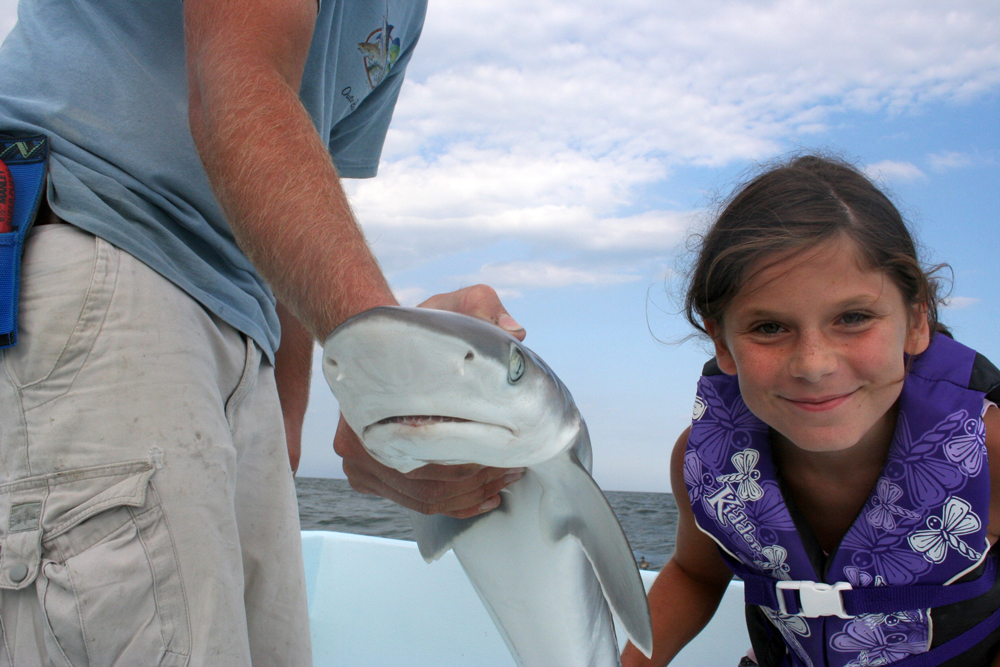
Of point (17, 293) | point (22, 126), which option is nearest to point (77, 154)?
point (22, 126)

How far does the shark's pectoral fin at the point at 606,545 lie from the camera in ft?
4.65

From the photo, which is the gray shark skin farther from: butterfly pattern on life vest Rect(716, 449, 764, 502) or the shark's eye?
butterfly pattern on life vest Rect(716, 449, 764, 502)

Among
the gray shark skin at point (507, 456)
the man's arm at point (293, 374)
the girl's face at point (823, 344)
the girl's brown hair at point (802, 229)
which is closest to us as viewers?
the gray shark skin at point (507, 456)

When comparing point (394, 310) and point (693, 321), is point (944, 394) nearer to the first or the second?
point (693, 321)

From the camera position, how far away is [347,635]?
12.4ft

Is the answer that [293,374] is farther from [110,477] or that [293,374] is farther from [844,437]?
[844,437]

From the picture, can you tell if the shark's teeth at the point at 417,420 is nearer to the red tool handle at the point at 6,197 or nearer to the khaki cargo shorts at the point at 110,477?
the khaki cargo shorts at the point at 110,477

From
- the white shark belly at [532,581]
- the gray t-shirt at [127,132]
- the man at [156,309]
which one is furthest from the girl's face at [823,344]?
the gray t-shirt at [127,132]

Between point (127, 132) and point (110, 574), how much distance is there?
0.95 meters

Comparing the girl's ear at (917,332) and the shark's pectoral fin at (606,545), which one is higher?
the girl's ear at (917,332)

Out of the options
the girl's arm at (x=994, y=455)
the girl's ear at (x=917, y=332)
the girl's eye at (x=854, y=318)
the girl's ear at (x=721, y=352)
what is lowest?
the girl's arm at (x=994, y=455)

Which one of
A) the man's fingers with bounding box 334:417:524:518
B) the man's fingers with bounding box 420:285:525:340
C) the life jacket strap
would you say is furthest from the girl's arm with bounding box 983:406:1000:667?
the man's fingers with bounding box 420:285:525:340

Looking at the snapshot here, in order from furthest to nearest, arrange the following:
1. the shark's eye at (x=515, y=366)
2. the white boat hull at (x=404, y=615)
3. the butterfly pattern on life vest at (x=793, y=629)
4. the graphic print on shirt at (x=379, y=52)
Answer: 1. the white boat hull at (x=404, y=615)
2. the graphic print on shirt at (x=379, y=52)
3. the butterfly pattern on life vest at (x=793, y=629)
4. the shark's eye at (x=515, y=366)

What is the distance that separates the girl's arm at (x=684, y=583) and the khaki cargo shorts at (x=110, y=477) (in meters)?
1.55
